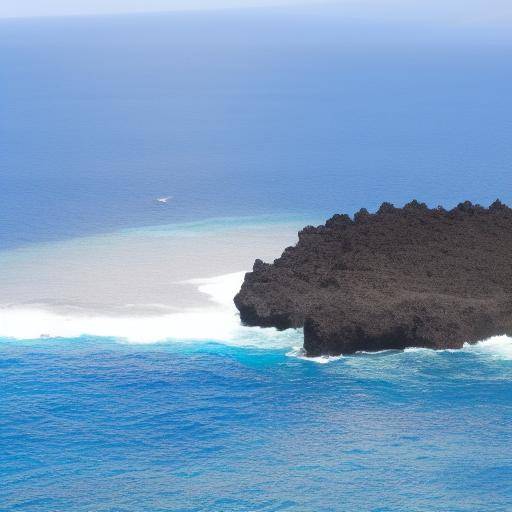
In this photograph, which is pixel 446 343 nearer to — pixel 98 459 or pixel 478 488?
pixel 478 488

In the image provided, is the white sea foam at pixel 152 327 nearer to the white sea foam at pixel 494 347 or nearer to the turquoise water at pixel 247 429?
the turquoise water at pixel 247 429

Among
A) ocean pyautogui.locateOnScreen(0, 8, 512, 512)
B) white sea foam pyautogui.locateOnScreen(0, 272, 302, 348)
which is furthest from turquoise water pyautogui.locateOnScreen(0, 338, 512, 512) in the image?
white sea foam pyautogui.locateOnScreen(0, 272, 302, 348)

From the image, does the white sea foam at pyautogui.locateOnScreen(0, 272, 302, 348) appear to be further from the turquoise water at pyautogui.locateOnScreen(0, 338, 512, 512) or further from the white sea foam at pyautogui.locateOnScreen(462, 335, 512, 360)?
the white sea foam at pyautogui.locateOnScreen(462, 335, 512, 360)

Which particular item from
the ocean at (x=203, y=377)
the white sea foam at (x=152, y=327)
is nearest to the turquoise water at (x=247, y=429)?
the ocean at (x=203, y=377)

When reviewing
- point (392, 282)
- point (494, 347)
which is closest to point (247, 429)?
point (494, 347)

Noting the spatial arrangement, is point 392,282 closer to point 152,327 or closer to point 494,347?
point 494,347
